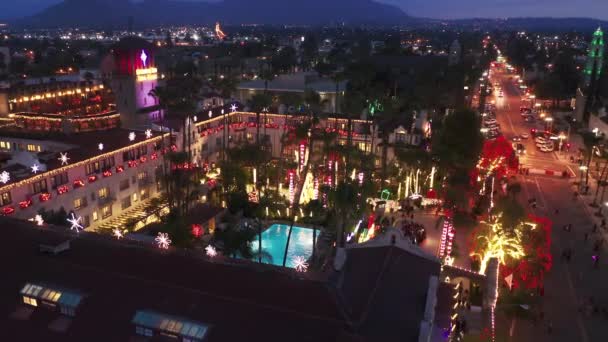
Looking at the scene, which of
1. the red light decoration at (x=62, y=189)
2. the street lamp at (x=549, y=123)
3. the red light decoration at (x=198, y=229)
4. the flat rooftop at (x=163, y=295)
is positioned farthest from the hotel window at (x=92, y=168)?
the street lamp at (x=549, y=123)

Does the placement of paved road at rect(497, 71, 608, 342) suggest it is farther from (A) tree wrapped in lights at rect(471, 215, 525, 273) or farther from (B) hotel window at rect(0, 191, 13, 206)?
(B) hotel window at rect(0, 191, 13, 206)

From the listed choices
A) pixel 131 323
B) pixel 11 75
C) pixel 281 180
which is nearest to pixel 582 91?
pixel 281 180

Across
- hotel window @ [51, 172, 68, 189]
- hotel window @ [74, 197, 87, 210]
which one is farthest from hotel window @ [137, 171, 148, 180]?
hotel window @ [51, 172, 68, 189]

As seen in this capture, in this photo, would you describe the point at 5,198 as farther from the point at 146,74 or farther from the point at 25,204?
the point at 146,74

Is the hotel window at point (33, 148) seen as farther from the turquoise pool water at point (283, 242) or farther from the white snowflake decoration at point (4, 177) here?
the turquoise pool water at point (283, 242)

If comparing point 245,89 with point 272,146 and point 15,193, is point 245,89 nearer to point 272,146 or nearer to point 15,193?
point 272,146

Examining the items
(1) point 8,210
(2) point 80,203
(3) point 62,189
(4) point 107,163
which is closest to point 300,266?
(1) point 8,210
